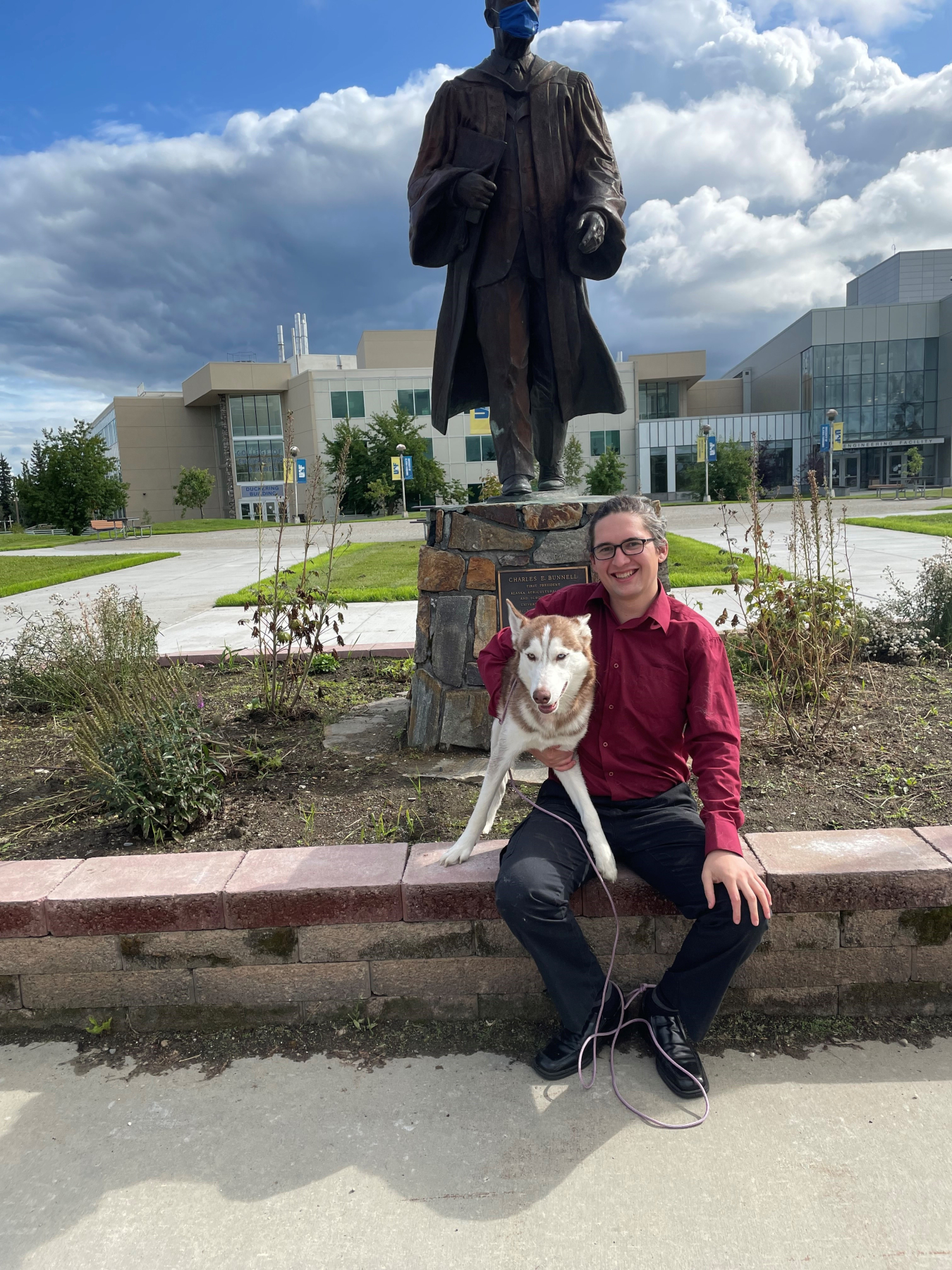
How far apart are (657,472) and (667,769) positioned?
53.1 m

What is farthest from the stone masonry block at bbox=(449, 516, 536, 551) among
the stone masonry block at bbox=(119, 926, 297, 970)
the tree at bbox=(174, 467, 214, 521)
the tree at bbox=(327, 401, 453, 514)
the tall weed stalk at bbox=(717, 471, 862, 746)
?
the tree at bbox=(174, 467, 214, 521)

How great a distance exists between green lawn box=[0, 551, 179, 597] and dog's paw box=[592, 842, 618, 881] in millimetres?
12319

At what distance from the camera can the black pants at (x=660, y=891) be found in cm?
212

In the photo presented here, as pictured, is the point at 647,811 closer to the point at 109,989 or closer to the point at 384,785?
the point at 384,785

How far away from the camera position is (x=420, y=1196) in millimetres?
1784

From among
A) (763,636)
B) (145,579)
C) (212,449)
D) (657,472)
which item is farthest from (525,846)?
(212,449)

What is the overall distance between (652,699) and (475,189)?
2952 millimetres

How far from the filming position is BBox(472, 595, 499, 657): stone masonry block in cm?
395

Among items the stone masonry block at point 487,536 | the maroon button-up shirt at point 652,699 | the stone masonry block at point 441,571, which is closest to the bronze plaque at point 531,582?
the stone masonry block at point 487,536

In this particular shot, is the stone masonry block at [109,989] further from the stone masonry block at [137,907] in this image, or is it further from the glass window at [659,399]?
the glass window at [659,399]

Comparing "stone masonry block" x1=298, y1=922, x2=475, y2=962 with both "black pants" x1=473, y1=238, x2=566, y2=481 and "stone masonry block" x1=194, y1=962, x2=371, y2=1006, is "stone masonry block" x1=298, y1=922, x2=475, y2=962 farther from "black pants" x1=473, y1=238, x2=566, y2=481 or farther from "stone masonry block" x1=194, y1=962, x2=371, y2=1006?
"black pants" x1=473, y1=238, x2=566, y2=481

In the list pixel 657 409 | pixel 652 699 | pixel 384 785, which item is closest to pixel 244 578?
pixel 384 785

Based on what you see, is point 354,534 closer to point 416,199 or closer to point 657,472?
point 416,199

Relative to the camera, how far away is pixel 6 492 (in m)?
78.8
